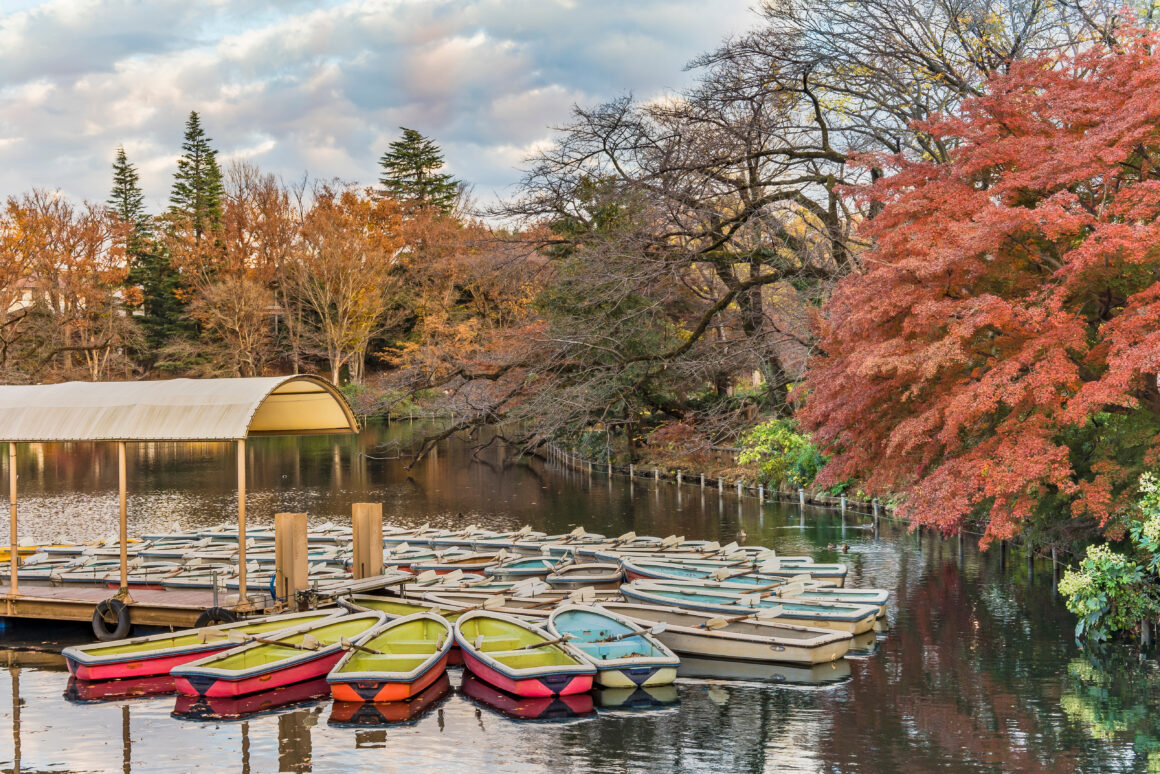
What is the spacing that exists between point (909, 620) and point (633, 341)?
745 inches

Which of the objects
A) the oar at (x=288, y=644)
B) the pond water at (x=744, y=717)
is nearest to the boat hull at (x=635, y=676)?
the pond water at (x=744, y=717)

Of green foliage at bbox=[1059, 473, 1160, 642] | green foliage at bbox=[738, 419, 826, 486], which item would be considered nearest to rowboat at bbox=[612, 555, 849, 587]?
green foliage at bbox=[1059, 473, 1160, 642]

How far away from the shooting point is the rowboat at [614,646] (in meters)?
11.7

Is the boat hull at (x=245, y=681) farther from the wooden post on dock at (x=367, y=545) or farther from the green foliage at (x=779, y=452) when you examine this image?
A: the green foliage at (x=779, y=452)

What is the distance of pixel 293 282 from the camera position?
6069 cm

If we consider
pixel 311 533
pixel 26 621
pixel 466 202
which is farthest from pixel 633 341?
pixel 466 202

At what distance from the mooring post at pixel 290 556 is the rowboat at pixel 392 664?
6.57 ft

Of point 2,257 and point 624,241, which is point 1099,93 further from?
point 2,257

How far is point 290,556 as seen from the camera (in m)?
13.9

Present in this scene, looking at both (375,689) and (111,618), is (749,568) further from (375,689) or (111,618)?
(111,618)

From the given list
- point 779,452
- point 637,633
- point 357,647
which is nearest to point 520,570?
point 637,633

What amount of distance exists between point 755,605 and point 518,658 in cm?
400

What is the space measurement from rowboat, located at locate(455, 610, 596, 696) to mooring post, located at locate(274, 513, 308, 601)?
2.64 metres

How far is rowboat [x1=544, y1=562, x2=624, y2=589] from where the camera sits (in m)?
16.2
